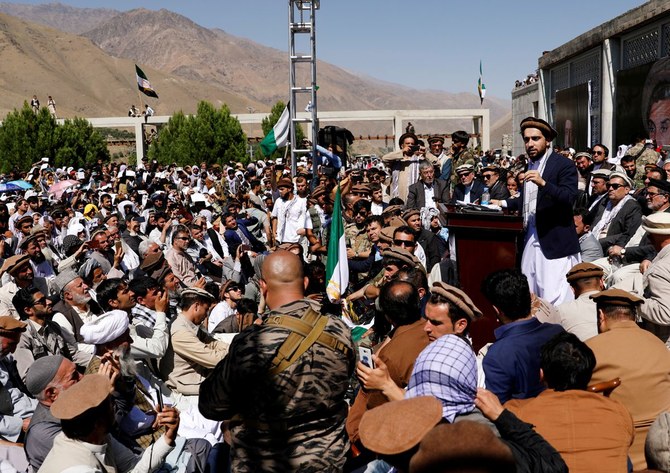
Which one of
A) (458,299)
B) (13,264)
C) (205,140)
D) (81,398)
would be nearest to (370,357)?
(458,299)

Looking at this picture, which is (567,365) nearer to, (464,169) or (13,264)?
(13,264)

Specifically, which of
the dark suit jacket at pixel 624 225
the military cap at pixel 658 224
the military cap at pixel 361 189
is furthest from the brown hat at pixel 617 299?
the military cap at pixel 361 189

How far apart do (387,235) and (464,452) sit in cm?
526

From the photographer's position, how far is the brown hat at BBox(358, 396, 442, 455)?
99.0 inches

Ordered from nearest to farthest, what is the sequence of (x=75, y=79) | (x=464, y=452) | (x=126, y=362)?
1. (x=464, y=452)
2. (x=126, y=362)
3. (x=75, y=79)

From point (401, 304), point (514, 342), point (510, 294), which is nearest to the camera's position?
point (514, 342)

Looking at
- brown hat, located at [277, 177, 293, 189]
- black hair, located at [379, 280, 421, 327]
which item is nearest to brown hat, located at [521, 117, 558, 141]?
black hair, located at [379, 280, 421, 327]

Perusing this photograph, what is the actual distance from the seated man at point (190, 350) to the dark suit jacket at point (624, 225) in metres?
4.66

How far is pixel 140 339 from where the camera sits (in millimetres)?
5066

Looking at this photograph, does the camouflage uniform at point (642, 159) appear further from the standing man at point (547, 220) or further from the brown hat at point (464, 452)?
the brown hat at point (464, 452)

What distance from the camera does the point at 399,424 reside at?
101 inches

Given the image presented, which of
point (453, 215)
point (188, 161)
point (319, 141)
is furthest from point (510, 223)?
point (188, 161)

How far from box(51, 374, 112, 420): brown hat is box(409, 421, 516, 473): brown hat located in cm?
191

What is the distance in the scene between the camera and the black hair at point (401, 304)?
4621 mm
